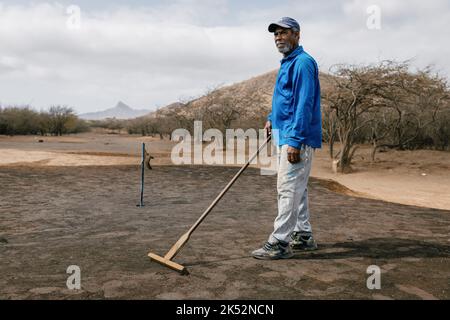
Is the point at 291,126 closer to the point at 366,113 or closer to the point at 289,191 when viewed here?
the point at 289,191

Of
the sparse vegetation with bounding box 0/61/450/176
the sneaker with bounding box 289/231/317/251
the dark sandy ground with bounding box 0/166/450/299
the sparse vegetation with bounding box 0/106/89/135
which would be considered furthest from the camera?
the sparse vegetation with bounding box 0/106/89/135

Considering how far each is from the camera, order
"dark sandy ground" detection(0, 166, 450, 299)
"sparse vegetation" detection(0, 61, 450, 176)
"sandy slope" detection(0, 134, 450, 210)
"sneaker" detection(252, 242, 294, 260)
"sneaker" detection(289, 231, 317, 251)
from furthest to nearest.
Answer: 1. "sparse vegetation" detection(0, 61, 450, 176)
2. "sandy slope" detection(0, 134, 450, 210)
3. "sneaker" detection(289, 231, 317, 251)
4. "sneaker" detection(252, 242, 294, 260)
5. "dark sandy ground" detection(0, 166, 450, 299)

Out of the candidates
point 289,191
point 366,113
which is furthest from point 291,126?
point 366,113

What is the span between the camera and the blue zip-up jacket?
3205mm

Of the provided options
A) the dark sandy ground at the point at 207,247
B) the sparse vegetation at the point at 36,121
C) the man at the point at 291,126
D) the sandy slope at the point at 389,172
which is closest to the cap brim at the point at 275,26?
the man at the point at 291,126

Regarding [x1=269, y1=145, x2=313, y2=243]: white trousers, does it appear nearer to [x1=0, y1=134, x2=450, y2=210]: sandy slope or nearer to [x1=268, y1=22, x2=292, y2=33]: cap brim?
[x1=268, y1=22, x2=292, y2=33]: cap brim

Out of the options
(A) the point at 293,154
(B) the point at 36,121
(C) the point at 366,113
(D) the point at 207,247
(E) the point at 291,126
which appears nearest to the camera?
(A) the point at 293,154

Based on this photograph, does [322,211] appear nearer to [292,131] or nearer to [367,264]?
[367,264]

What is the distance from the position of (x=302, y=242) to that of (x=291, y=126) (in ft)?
3.71

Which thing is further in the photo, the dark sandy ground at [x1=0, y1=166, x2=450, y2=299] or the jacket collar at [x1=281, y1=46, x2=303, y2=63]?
the jacket collar at [x1=281, y1=46, x2=303, y2=63]

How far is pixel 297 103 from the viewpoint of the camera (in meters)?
3.27

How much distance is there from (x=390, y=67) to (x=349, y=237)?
414 inches

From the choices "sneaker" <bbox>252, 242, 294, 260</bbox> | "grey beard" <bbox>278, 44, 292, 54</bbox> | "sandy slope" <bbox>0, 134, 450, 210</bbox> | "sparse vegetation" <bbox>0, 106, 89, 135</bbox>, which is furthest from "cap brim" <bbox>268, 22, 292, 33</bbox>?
"sparse vegetation" <bbox>0, 106, 89, 135</bbox>

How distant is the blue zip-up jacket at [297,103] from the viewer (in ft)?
10.5
